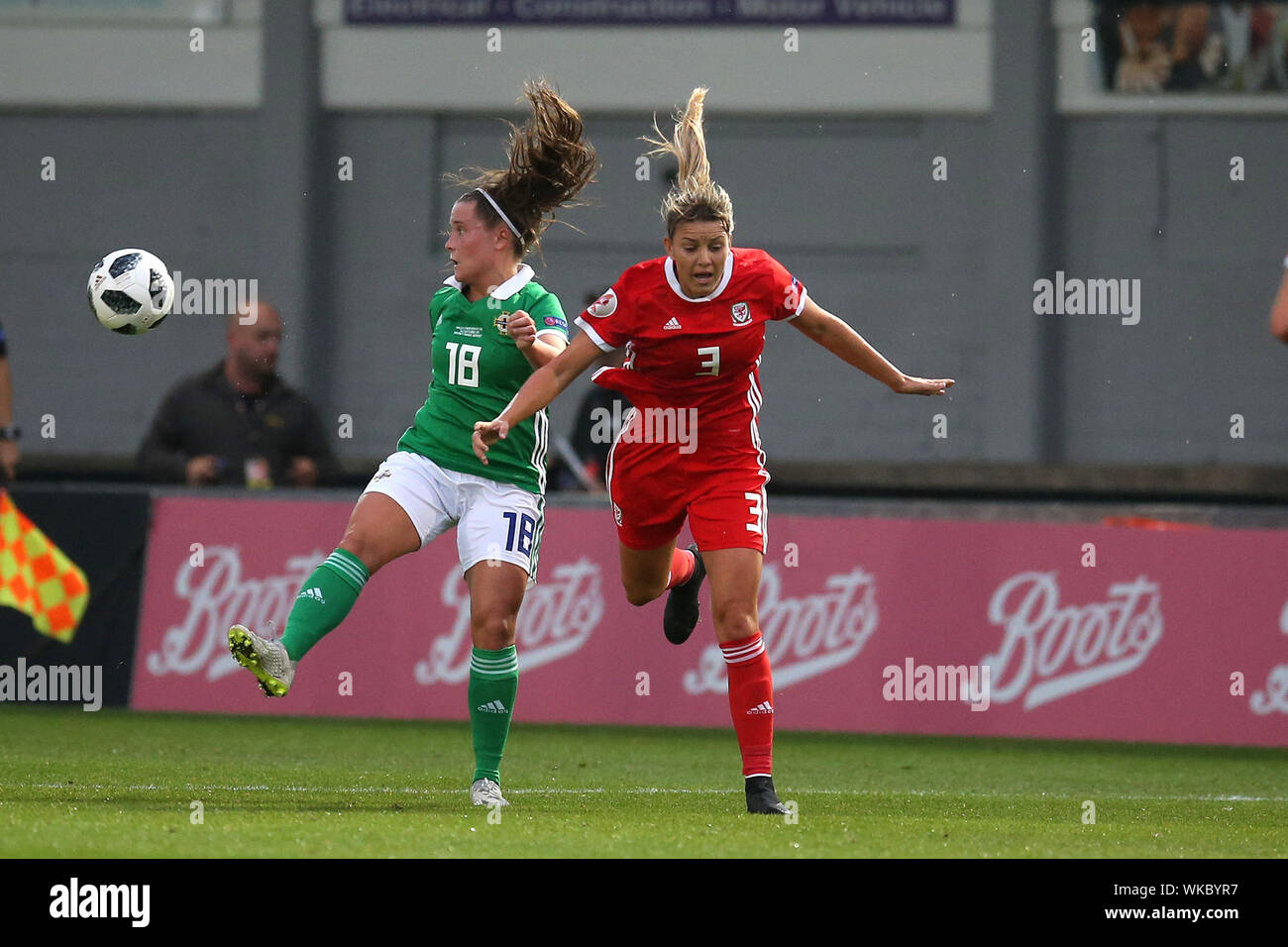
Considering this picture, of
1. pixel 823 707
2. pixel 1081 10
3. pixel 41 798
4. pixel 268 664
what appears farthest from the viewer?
pixel 1081 10

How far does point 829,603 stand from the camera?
10469 mm

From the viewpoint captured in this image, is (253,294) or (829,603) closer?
(829,603)

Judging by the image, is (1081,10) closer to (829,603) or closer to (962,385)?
(962,385)

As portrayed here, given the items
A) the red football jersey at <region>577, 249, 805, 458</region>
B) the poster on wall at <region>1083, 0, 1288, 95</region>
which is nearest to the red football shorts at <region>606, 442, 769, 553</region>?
the red football jersey at <region>577, 249, 805, 458</region>

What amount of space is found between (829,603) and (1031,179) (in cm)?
686

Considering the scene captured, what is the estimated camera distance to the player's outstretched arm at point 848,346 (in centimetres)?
654

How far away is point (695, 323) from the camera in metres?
6.41

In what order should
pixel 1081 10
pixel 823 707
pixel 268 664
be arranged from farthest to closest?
pixel 1081 10
pixel 823 707
pixel 268 664

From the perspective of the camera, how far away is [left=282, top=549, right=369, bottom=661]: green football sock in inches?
242

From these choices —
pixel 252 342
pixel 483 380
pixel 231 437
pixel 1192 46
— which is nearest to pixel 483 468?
pixel 483 380

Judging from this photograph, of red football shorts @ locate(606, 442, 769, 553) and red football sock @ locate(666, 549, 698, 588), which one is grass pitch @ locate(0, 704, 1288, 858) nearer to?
red football sock @ locate(666, 549, 698, 588)

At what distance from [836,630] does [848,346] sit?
13.2 feet

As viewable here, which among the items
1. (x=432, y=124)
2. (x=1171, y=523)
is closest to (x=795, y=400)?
(x=432, y=124)

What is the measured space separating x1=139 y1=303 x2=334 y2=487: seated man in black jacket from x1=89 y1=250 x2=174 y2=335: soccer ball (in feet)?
12.0
